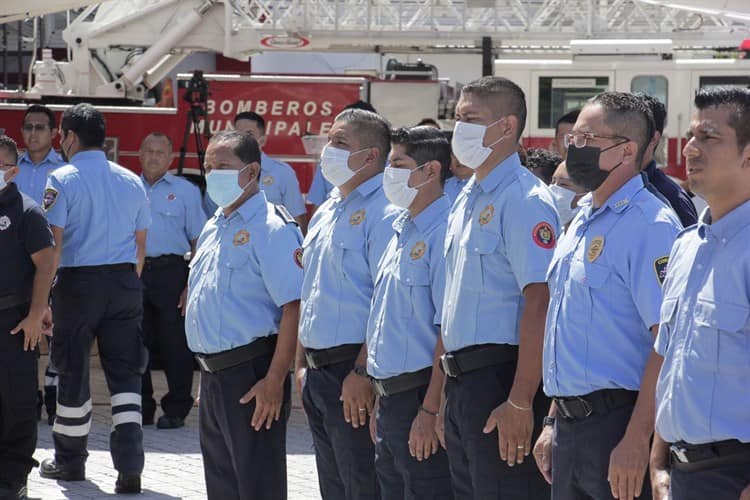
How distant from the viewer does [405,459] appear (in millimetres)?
4699

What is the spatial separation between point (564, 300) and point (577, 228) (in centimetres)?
23

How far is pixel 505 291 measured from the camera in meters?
4.30

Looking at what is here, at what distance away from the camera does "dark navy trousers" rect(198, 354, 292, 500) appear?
539cm

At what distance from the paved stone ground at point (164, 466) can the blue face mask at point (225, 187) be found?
1.98 meters

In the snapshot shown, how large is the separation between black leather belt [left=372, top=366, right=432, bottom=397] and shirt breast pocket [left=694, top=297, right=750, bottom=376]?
5.54 ft

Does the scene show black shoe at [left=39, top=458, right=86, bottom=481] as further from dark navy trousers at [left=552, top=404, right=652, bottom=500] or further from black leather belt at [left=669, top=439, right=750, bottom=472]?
black leather belt at [left=669, top=439, right=750, bottom=472]

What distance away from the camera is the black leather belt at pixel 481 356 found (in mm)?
4309

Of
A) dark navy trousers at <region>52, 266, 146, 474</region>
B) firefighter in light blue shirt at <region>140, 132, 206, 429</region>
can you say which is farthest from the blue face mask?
firefighter in light blue shirt at <region>140, 132, 206, 429</region>

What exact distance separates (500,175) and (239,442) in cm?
172

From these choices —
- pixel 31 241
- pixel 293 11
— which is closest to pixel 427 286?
pixel 31 241

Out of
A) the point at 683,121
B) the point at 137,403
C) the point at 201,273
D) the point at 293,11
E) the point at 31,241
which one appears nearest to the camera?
the point at 201,273

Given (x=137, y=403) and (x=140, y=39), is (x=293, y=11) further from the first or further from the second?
(x=137, y=403)

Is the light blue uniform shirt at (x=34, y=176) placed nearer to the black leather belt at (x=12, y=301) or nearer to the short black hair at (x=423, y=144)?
the black leather belt at (x=12, y=301)

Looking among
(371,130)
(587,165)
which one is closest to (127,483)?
(371,130)
